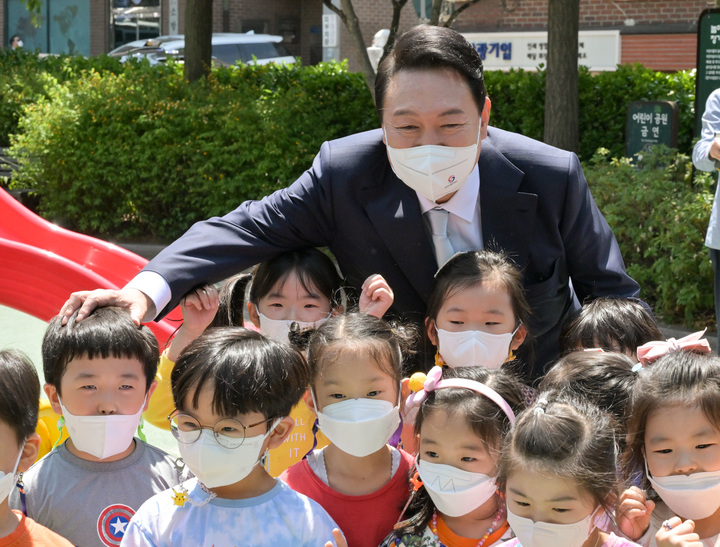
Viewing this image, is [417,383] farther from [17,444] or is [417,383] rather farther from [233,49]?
[233,49]

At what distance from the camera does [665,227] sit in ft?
21.5

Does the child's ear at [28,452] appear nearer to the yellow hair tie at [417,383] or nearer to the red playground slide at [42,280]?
the yellow hair tie at [417,383]

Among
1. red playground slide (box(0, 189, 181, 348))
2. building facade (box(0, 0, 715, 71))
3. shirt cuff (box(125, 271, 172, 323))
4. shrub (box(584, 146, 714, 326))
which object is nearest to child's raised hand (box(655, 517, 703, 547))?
shirt cuff (box(125, 271, 172, 323))

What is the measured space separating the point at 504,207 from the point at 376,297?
1.81 ft

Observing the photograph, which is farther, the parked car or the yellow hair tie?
the parked car

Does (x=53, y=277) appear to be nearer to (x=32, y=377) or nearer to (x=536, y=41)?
(x=32, y=377)

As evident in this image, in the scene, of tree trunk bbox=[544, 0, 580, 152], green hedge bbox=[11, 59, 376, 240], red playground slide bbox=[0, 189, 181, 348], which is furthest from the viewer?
green hedge bbox=[11, 59, 376, 240]

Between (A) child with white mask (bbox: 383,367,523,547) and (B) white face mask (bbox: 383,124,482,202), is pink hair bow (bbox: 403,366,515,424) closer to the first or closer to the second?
(A) child with white mask (bbox: 383,367,523,547)

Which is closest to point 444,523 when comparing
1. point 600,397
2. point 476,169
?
point 600,397

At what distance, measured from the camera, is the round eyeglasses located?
218cm

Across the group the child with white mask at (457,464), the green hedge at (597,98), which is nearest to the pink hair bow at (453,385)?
the child with white mask at (457,464)

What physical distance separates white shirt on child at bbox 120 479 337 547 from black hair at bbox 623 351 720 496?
30.0 inches

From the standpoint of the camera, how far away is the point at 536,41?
1548cm

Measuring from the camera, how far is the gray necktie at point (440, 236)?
304cm
